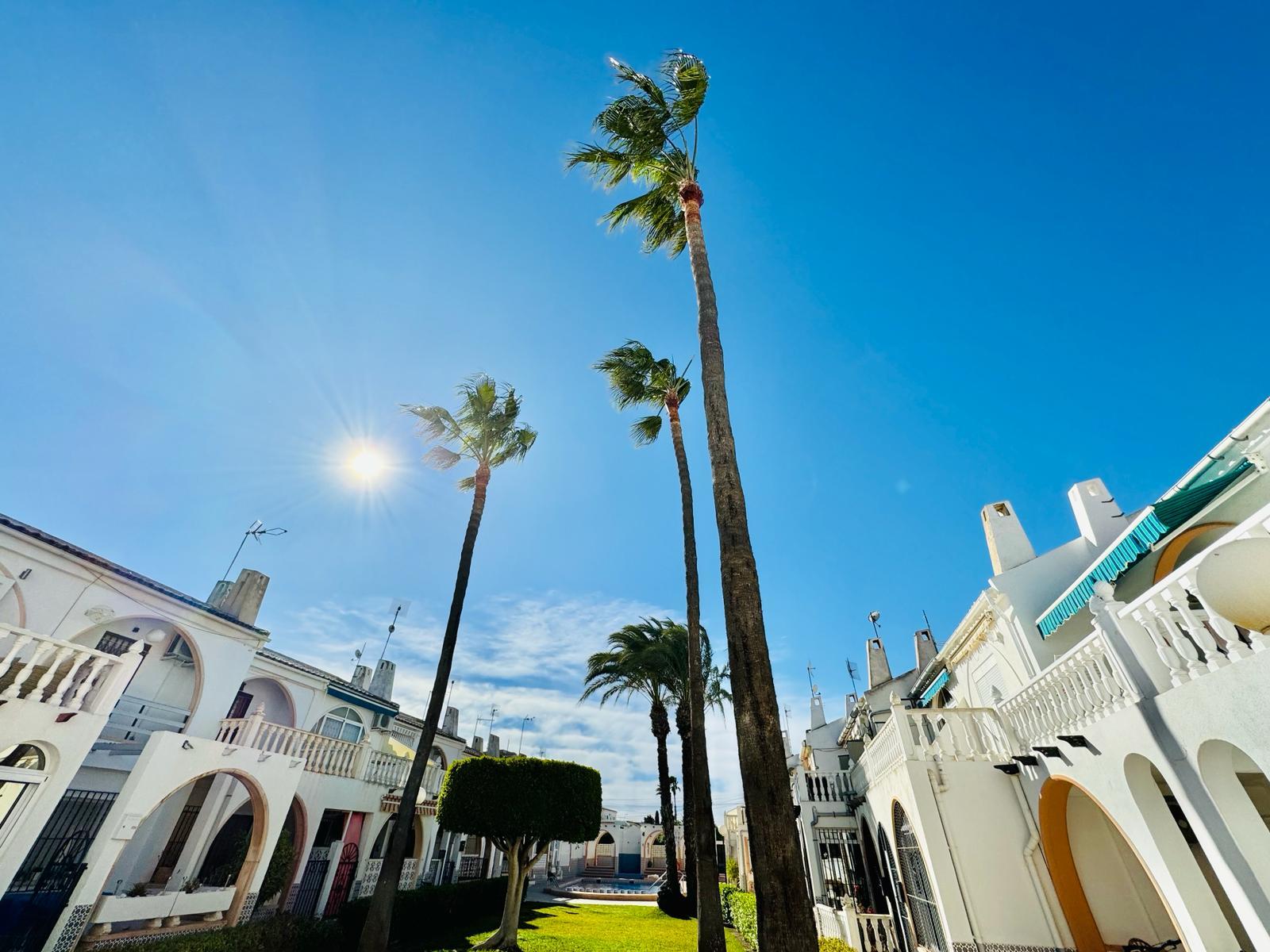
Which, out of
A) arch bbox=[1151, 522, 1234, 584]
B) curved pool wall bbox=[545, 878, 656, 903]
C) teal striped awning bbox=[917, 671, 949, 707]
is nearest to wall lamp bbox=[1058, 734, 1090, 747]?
arch bbox=[1151, 522, 1234, 584]

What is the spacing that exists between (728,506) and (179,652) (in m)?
19.2

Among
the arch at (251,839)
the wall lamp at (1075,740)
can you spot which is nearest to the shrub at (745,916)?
the wall lamp at (1075,740)

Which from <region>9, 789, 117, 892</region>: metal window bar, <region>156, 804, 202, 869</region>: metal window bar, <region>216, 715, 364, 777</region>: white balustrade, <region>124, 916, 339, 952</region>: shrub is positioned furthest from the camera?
<region>156, 804, 202, 869</region>: metal window bar

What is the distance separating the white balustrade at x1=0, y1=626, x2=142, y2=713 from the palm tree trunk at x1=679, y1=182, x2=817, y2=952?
1043cm

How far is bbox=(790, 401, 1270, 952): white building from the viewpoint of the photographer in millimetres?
4633

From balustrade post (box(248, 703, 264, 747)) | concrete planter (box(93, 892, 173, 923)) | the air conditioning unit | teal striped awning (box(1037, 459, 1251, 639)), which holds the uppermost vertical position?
the air conditioning unit

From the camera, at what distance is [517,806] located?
16625 mm

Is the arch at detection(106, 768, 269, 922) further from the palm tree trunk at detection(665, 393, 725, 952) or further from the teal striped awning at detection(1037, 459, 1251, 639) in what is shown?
the teal striped awning at detection(1037, 459, 1251, 639)

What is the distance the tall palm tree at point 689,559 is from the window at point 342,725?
14.7 m

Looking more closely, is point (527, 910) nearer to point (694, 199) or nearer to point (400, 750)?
point (400, 750)

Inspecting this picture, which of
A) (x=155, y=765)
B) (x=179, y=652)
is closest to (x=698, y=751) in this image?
(x=155, y=765)

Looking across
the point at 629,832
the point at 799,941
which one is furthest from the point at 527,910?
the point at 629,832

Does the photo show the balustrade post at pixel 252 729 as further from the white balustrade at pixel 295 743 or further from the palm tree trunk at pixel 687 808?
the palm tree trunk at pixel 687 808

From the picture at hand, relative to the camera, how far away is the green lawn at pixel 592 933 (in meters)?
15.2
